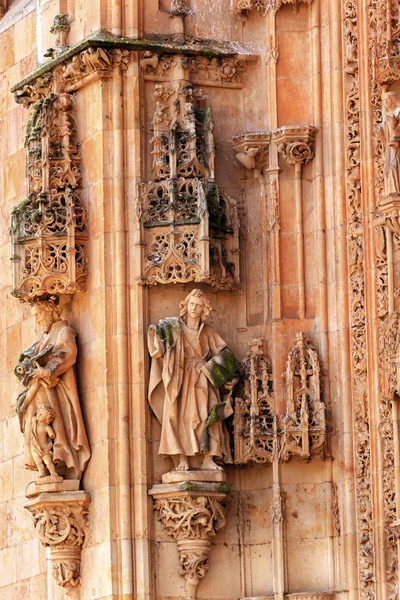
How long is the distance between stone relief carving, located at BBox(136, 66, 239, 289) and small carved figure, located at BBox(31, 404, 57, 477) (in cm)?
142

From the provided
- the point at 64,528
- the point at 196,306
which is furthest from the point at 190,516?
the point at 196,306

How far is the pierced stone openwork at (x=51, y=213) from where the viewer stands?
82.8 feet

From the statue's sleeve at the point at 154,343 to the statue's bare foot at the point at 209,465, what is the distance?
0.95 metres

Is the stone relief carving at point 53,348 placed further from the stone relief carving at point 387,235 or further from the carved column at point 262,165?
the stone relief carving at point 387,235

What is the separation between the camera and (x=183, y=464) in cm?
2478

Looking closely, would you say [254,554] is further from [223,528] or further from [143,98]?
[143,98]

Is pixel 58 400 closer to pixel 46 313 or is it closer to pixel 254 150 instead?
pixel 46 313

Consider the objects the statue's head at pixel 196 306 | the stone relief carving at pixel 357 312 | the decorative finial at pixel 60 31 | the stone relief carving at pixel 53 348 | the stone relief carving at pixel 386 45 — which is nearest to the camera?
the stone relief carving at pixel 357 312

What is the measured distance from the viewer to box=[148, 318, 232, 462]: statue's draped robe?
81.3 ft

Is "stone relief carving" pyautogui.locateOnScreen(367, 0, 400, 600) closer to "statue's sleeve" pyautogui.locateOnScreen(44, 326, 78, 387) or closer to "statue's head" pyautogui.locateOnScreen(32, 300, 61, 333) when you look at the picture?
"statue's sleeve" pyautogui.locateOnScreen(44, 326, 78, 387)

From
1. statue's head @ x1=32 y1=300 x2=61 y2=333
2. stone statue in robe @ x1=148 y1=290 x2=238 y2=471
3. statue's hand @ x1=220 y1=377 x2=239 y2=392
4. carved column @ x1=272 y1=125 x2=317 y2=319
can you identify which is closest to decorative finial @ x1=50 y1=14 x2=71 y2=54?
carved column @ x1=272 y1=125 x2=317 y2=319

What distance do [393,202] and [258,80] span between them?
2.20 m

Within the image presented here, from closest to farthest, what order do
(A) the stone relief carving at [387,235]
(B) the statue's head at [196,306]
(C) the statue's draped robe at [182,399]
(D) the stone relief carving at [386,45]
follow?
(A) the stone relief carving at [387,235] → (D) the stone relief carving at [386,45] → (C) the statue's draped robe at [182,399] → (B) the statue's head at [196,306]

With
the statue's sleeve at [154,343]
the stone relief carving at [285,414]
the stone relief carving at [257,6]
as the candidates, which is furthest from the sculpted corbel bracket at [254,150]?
the statue's sleeve at [154,343]
